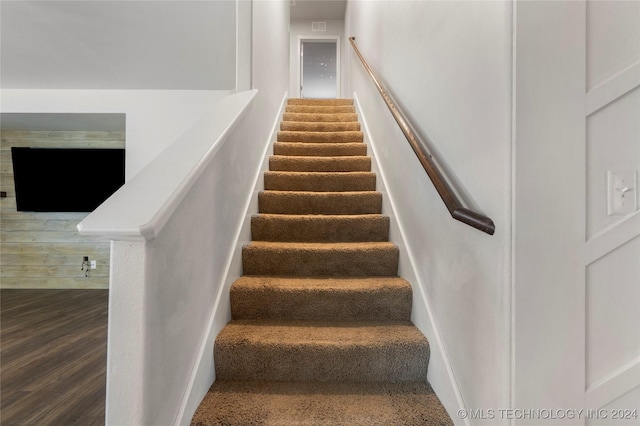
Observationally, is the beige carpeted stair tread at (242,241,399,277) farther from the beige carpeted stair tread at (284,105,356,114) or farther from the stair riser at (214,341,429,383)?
the beige carpeted stair tread at (284,105,356,114)

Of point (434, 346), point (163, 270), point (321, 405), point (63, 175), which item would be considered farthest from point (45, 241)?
point (434, 346)

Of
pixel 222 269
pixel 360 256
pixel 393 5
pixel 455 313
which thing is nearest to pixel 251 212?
pixel 222 269

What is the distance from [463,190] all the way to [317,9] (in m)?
5.77

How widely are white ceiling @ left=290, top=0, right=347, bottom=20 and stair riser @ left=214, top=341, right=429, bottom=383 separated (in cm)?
583

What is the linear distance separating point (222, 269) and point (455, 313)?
1.06 meters

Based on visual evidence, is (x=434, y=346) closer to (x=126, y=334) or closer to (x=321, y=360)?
(x=321, y=360)

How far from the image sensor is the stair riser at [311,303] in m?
1.48

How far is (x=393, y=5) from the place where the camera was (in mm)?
1959

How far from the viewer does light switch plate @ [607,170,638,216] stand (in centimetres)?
74

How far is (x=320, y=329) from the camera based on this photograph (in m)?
1.37

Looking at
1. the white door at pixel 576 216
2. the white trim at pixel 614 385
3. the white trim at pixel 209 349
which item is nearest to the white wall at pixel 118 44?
the white trim at pixel 209 349

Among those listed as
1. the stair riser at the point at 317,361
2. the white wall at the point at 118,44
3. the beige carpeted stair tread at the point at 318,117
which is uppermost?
the white wall at the point at 118,44

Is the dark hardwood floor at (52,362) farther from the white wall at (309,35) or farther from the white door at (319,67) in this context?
the white door at (319,67)

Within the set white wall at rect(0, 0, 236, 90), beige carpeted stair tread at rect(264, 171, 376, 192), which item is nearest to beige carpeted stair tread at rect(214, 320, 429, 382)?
beige carpeted stair tread at rect(264, 171, 376, 192)
